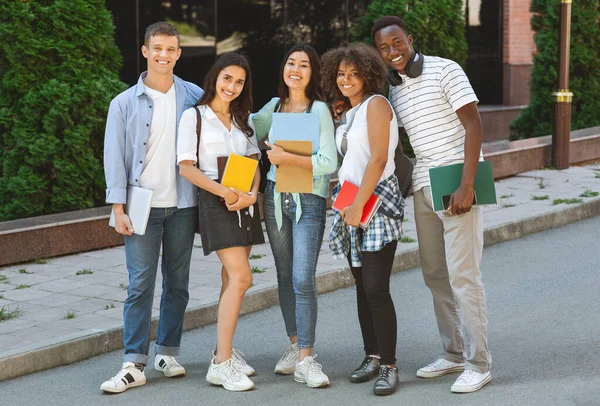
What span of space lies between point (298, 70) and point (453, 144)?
963 mm

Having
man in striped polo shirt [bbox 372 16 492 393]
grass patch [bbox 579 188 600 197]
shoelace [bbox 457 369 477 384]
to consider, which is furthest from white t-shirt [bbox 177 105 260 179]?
grass patch [bbox 579 188 600 197]

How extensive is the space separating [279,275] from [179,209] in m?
0.71

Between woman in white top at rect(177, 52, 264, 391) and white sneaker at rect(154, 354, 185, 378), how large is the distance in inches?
10.5

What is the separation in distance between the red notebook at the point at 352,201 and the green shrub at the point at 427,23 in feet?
27.5

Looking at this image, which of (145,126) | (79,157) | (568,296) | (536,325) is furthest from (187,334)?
(79,157)

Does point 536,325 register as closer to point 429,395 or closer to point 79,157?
point 429,395

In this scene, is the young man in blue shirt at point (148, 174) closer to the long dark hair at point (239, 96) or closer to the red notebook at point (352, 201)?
the long dark hair at point (239, 96)

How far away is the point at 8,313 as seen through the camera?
24.5ft

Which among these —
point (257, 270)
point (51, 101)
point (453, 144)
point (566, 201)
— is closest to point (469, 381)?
point (453, 144)

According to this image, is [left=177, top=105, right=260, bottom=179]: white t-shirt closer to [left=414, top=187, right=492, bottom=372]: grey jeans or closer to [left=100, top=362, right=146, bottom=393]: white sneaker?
[left=414, top=187, right=492, bottom=372]: grey jeans

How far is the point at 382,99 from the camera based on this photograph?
18.9ft

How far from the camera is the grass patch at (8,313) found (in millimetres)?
7355

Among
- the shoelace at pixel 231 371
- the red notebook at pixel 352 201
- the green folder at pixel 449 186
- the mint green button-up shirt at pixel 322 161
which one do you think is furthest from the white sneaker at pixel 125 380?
the green folder at pixel 449 186

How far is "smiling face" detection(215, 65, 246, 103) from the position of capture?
5.96 m
